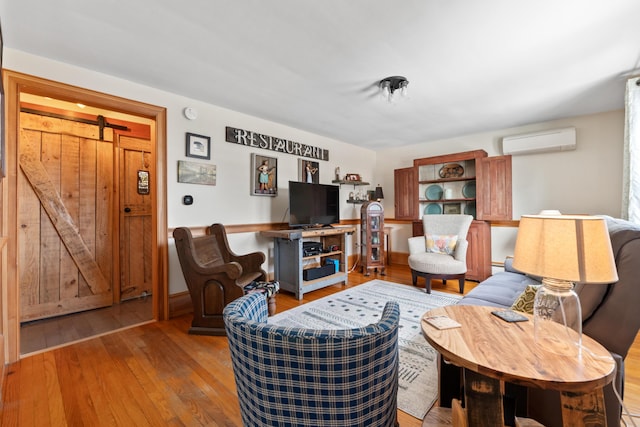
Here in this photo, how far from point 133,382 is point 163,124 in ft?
7.41

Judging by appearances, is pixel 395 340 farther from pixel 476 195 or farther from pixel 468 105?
pixel 476 195

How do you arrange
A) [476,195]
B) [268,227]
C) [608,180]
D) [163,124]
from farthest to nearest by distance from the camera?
1. [476,195]
2. [268,227]
3. [608,180]
4. [163,124]

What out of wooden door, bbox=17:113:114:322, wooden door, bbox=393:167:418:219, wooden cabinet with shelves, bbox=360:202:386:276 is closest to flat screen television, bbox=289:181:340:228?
wooden cabinet with shelves, bbox=360:202:386:276

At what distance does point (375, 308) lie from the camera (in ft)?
9.35

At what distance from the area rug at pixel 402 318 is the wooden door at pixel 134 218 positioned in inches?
78.2

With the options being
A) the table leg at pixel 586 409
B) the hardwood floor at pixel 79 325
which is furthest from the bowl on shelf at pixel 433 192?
the hardwood floor at pixel 79 325

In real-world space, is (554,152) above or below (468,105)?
below

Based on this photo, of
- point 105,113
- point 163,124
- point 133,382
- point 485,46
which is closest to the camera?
point 133,382

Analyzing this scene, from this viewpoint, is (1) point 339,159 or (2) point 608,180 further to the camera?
(1) point 339,159

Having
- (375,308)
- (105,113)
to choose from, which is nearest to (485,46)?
(375,308)

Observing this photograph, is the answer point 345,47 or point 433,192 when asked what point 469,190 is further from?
point 345,47

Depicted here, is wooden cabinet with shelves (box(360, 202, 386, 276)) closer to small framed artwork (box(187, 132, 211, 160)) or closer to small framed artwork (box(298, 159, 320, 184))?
small framed artwork (box(298, 159, 320, 184))

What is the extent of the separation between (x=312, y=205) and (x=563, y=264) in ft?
9.88

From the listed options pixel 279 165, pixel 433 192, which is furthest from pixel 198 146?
pixel 433 192
